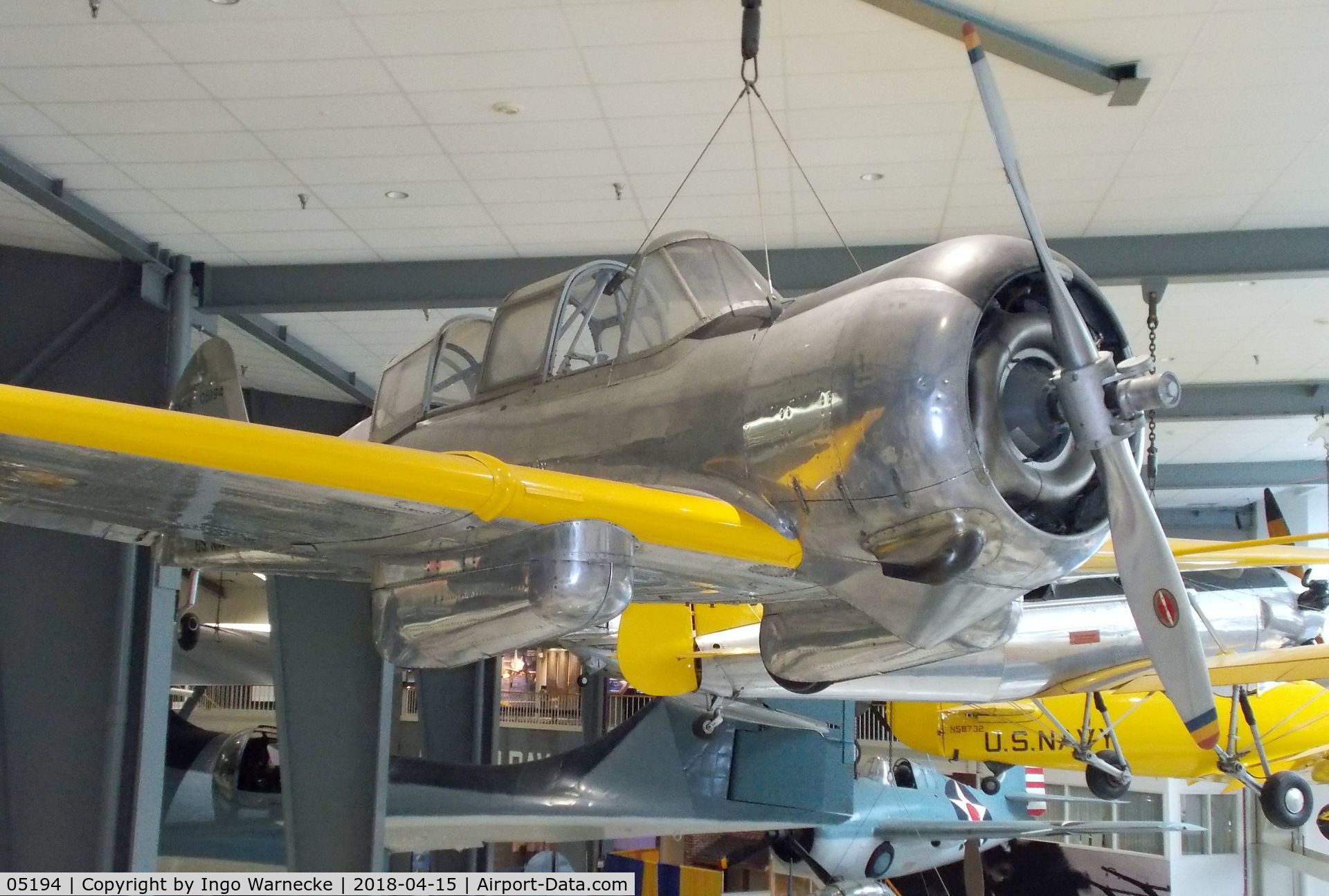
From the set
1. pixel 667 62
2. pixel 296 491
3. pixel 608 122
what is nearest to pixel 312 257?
pixel 608 122

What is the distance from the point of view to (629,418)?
154 inches

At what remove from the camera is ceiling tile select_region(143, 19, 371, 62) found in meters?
5.12

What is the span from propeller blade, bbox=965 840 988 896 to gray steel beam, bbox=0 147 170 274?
37.5 ft

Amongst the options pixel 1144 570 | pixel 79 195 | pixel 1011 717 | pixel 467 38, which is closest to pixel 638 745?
pixel 1011 717

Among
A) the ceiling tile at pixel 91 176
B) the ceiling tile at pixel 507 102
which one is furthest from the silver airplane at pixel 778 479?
the ceiling tile at pixel 91 176

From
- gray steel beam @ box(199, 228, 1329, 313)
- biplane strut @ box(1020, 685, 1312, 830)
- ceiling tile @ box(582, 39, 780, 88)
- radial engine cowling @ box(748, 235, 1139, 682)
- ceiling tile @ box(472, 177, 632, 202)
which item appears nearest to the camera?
radial engine cowling @ box(748, 235, 1139, 682)

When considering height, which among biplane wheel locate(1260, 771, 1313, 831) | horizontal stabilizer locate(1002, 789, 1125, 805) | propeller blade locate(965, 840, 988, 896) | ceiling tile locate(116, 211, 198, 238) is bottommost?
propeller blade locate(965, 840, 988, 896)

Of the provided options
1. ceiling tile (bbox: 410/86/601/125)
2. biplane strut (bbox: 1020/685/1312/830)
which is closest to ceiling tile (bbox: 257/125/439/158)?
ceiling tile (bbox: 410/86/601/125)

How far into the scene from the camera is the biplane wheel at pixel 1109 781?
959 centimetres

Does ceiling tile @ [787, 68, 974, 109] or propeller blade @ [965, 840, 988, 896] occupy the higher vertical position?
ceiling tile @ [787, 68, 974, 109]

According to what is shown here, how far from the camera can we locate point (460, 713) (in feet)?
45.1

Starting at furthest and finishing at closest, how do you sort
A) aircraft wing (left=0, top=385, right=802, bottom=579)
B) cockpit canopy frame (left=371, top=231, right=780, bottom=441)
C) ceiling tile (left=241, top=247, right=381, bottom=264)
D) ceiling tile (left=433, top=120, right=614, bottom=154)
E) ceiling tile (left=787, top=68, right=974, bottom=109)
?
ceiling tile (left=241, top=247, right=381, bottom=264) < ceiling tile (left=433, top=120, right=614, bottom=154) < ceiling tile (left=787, top=68, right=974, bottom=109) < cockpit canopy frame (left=371, top=231, right=780, bottom=441) < aircraft wing (left=0, top=385, right=802, bottom=579)

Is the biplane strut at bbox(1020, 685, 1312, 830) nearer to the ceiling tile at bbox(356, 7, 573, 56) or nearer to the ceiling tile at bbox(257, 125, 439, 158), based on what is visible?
the ceiling tile at bbox(257, 125, 439, 158)

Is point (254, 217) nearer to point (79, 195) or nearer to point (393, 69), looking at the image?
point (79, 195)
